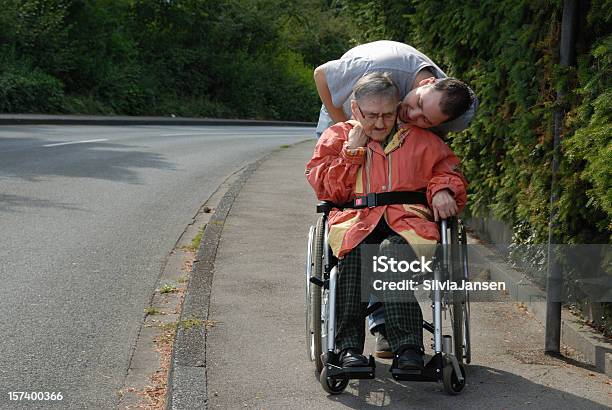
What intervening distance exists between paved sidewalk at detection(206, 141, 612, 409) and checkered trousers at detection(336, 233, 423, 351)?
10.2 inches

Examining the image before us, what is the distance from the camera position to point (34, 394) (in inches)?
182

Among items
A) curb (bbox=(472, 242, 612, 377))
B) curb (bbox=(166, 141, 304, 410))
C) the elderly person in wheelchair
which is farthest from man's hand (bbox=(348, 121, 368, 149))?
curb (bbox=(472, 242, 612, 377))

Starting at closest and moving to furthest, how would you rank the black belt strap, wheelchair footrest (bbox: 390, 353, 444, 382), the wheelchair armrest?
1. wheelchair footrest (bbox: 390, 353, 444, 382)
2. the black belt strap
3. the wheelchair armrest

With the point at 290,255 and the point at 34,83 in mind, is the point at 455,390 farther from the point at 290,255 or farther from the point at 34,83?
the point at 34,83

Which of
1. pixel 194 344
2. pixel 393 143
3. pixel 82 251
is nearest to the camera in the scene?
pixel 393 143

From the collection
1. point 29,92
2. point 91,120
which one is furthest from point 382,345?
point 29,92

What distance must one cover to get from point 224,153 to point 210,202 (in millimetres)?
8247

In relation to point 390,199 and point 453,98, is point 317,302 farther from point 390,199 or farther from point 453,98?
point 453,98

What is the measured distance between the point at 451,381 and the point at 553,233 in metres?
1.30

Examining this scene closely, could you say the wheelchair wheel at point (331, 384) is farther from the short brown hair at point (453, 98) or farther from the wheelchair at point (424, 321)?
the short brown hair at point (453, 98)

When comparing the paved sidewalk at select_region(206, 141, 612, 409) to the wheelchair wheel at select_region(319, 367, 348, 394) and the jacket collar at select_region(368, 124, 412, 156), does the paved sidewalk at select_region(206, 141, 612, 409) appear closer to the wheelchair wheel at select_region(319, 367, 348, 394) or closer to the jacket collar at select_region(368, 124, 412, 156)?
the wheelchair wheel at select_region(319, 367, 348, 394)

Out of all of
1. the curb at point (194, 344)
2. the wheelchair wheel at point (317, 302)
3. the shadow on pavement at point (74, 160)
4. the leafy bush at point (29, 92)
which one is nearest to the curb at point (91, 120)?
the leafy bush at point (29, 92)

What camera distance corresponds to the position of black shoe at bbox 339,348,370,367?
436 cm

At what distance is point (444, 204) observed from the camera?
4512 millimetres
